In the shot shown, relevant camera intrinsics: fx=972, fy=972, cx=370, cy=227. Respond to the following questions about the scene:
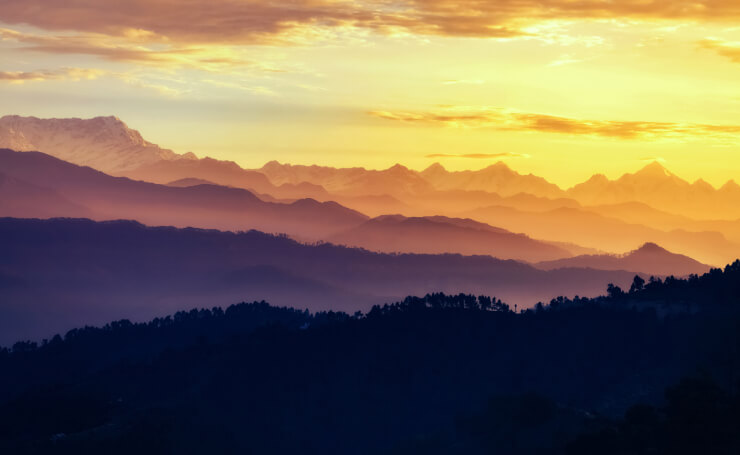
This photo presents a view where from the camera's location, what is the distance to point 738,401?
514ft

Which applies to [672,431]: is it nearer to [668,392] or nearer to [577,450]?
[668,392]

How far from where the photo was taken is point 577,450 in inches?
6614

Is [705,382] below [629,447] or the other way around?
the other way around

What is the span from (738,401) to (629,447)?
18965 millimetres

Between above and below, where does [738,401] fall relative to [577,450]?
above

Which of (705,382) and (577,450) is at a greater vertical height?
(705,382)

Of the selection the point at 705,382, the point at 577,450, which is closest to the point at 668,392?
the point at 705,382

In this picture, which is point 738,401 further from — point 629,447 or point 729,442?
point 629,447

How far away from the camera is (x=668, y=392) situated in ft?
530

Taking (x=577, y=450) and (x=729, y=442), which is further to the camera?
(x=577, y=450)

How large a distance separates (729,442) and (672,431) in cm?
866

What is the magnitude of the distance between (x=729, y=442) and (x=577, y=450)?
86.3ft

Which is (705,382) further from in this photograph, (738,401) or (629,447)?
(629,447)

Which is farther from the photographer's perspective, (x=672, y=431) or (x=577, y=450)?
(x=577, y=450)
